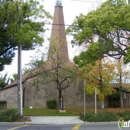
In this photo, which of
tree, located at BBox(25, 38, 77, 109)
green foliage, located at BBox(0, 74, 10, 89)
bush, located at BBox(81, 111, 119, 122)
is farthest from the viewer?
green foliage, located at BBox(0, 74, 10, 89)

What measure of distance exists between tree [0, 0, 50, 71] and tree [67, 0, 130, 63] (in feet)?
12.3

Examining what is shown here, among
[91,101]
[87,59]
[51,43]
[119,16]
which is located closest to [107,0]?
[119,16]

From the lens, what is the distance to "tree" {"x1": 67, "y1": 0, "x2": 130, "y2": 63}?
22.8 meters

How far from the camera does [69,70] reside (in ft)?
99.0

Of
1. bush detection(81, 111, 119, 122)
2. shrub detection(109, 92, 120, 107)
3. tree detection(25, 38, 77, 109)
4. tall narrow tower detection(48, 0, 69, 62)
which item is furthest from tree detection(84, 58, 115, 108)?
bush detection(81, 111, 119, 122)

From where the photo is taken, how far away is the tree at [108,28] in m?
22.8

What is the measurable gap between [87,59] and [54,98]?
1254 cm

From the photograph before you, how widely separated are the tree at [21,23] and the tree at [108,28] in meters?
3.74

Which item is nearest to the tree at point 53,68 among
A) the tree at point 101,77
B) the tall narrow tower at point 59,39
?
the tall narrow tower at point 59,39

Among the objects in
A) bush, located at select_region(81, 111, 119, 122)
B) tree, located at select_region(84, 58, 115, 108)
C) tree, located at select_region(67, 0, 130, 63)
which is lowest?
bush, located at select_region(81, 111, 119, 122)

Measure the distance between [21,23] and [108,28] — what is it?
724 cm

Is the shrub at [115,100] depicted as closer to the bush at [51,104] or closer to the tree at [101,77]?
the tree at [101,77]

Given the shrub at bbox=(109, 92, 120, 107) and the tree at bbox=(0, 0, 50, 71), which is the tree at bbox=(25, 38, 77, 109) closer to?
the tree at bbox=(0, 0, 50, 71)

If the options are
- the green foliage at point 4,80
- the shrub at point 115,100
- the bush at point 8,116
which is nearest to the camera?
the bush at point 8,116
